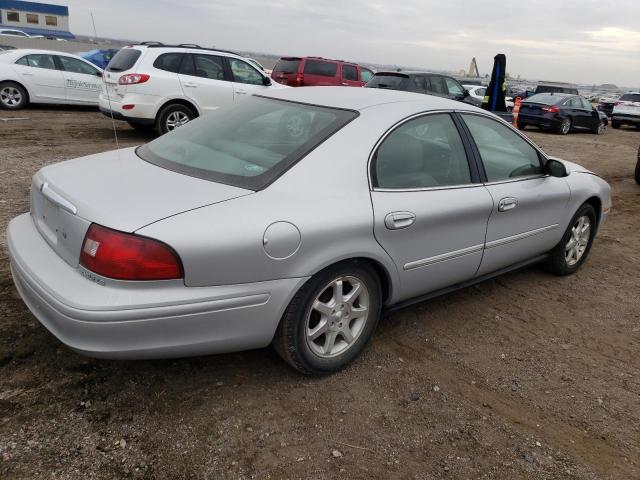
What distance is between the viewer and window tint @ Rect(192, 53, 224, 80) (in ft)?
32.6

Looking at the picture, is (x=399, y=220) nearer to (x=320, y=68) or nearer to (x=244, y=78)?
(x=244, y=78)

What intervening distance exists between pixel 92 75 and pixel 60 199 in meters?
12.2

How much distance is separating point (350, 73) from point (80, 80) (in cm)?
737

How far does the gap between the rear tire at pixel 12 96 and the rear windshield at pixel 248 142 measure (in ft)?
36.0

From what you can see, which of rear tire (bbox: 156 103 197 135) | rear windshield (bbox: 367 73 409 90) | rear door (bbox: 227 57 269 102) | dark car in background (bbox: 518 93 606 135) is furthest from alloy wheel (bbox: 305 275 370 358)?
dark car in background (bbox: 518 93 606 135)

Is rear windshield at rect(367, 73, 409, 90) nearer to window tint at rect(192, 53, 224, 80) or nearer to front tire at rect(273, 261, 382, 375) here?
window tint at rect(192, 53, 224, 80)

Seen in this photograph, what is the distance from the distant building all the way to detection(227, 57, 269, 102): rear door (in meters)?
58.9

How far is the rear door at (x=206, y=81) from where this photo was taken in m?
9.75

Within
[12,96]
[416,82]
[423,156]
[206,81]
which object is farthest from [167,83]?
[423,156]

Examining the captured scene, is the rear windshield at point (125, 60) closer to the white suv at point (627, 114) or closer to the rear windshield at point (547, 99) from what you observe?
the rear windshield at point (547, 99)

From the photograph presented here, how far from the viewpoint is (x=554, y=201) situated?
13.7ft

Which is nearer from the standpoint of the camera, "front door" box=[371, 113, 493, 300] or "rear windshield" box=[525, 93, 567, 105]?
"front door" box=[371, 113, 493, 300]

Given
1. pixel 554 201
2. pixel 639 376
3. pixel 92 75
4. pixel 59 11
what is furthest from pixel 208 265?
pixel 59 11

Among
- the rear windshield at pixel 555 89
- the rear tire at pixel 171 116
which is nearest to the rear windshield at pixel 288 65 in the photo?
the rear tire at pixel 171 116
